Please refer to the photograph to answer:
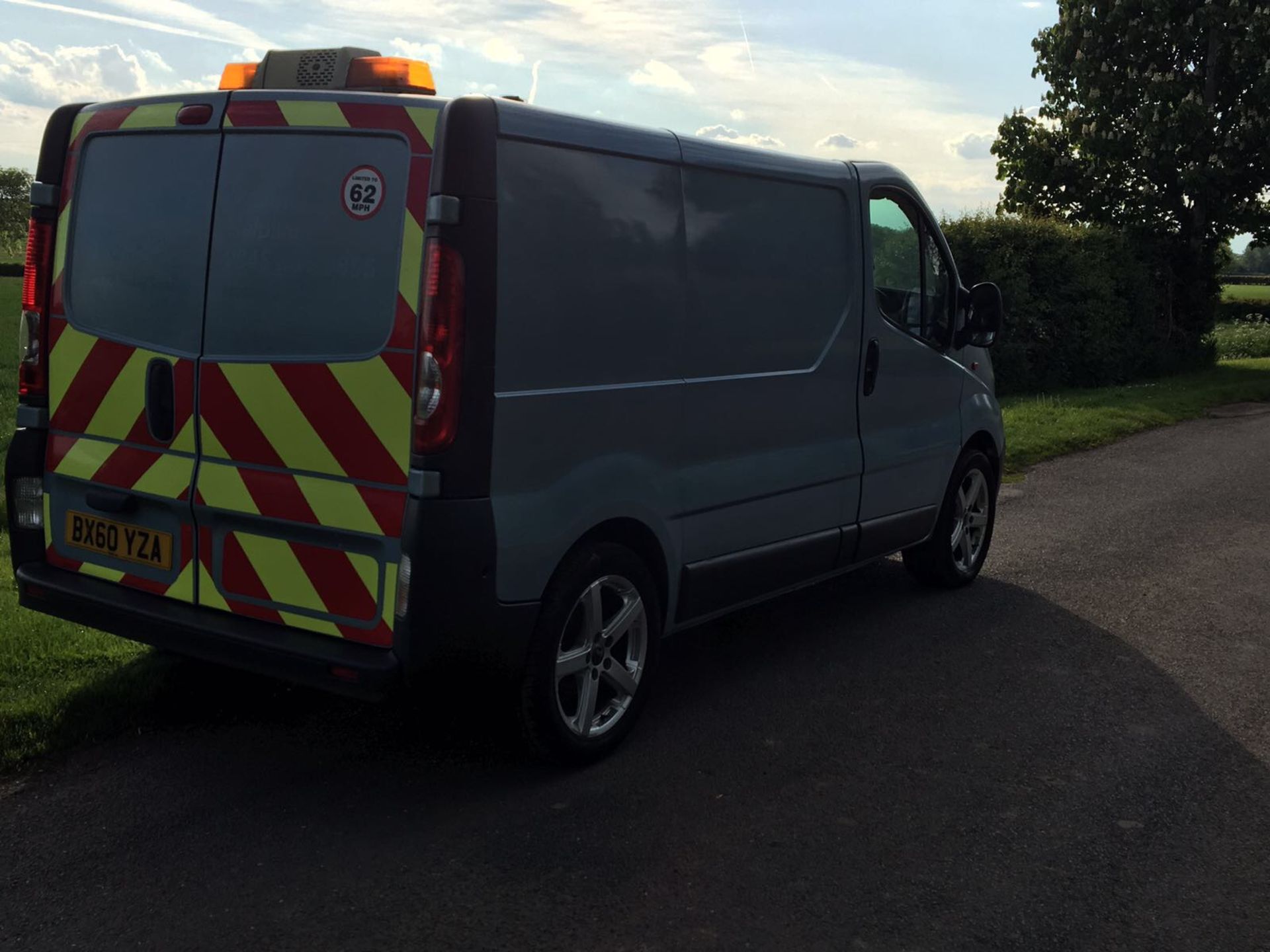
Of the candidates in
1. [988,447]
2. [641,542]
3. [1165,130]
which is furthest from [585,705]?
[1165,130]

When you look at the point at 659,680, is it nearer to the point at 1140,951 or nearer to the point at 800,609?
the point at 800,609

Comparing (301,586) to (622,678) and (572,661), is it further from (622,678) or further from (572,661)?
(622,678)

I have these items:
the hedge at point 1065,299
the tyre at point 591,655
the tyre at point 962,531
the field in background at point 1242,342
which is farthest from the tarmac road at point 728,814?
the field in background at point 1242,342

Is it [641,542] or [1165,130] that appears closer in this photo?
[641,542]

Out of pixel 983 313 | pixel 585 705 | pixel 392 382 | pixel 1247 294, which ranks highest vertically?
pixel 1247 294

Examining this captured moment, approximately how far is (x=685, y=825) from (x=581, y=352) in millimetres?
1551

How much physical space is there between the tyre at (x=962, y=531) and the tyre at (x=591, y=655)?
2627 millimetres

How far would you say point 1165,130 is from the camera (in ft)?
74.9

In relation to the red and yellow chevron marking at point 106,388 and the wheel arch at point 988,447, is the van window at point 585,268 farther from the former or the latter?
the wheel arch at point 988,447

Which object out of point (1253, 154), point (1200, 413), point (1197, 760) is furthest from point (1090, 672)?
point (1253, 154)

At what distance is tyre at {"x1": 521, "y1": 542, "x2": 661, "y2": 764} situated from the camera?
4.37 meters

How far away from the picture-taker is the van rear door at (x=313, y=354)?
3982 mm

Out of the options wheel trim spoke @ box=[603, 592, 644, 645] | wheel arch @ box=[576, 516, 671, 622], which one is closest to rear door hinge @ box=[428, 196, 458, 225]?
wheel arch @ box=[576, 516, 671, 622]

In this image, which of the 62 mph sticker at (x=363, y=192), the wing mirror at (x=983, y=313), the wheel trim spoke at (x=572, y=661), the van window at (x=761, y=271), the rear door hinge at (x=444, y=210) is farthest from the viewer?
the wing mirror at (x=983, y=313)
